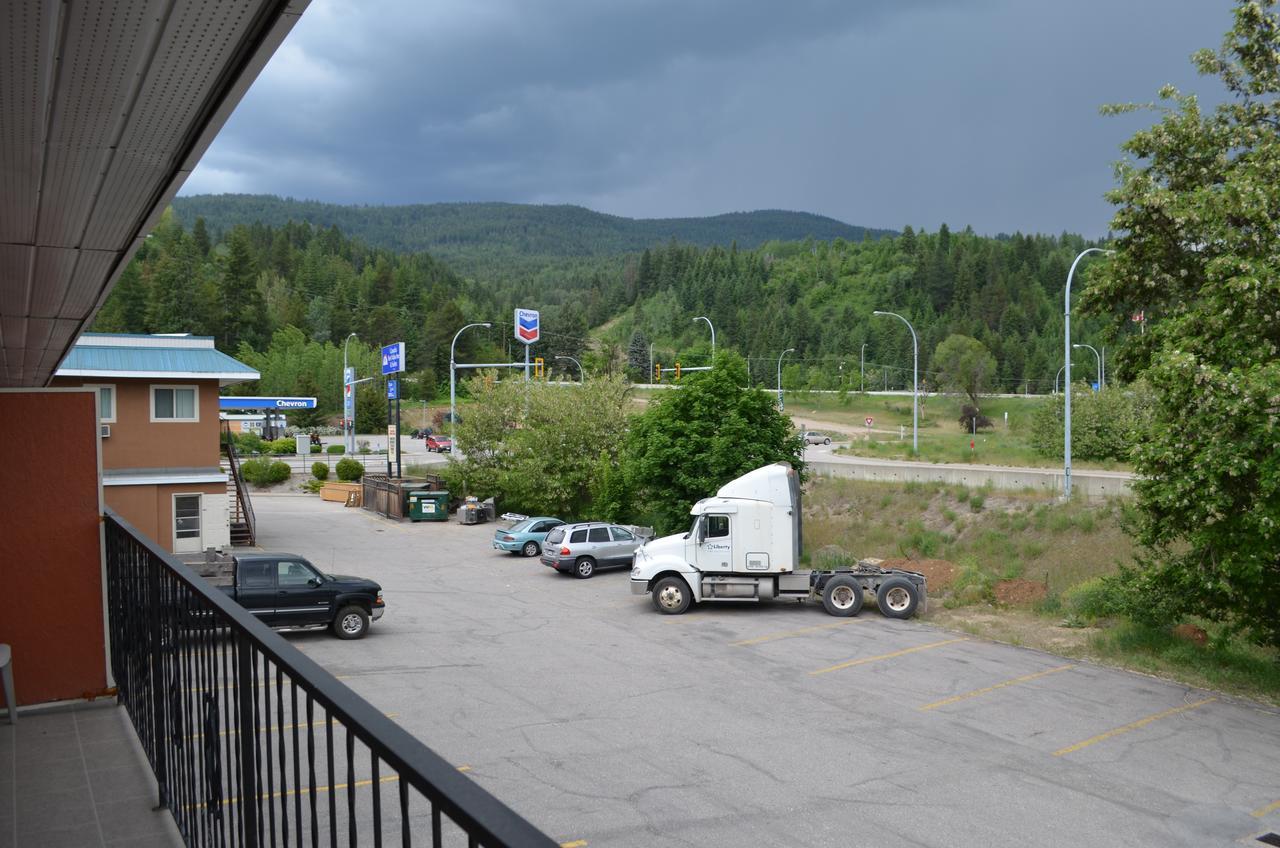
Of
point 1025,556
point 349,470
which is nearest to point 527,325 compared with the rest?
point 349,470

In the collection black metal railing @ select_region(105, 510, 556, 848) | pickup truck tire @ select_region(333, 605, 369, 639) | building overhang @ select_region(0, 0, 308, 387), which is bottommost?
pickup truck tire @ select_region(333, 605, 369, 639)

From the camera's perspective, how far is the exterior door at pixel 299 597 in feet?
66.5

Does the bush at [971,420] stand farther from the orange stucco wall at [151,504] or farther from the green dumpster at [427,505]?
the orange stucco wall at [151,504]

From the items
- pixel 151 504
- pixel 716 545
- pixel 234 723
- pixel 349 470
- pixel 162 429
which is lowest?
pixel 349 470

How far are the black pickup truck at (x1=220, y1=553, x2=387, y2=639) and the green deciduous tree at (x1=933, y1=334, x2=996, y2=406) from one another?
9384 centimetres

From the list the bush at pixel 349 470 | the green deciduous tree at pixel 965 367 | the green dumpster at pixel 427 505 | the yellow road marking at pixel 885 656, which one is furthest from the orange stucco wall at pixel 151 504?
the green deciduous tree at pixel 965 367

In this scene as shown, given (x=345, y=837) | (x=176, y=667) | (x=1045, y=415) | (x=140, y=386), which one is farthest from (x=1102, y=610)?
(x=1045, y=415)

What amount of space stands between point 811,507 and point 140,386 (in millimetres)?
25853

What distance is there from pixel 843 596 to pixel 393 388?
3671 centimetres

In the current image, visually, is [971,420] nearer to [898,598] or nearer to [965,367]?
[965,367]

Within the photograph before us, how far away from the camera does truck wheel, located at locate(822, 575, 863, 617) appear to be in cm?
2406

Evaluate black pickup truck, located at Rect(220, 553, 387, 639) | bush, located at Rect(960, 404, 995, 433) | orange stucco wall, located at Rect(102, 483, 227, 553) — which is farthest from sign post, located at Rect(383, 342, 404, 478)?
bush, located at Rect(960, 404, 995, 433)

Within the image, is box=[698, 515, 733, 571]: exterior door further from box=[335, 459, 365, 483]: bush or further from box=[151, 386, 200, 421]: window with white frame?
box=[335, 459, 365, 483]: bush

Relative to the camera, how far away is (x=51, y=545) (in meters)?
7.73
